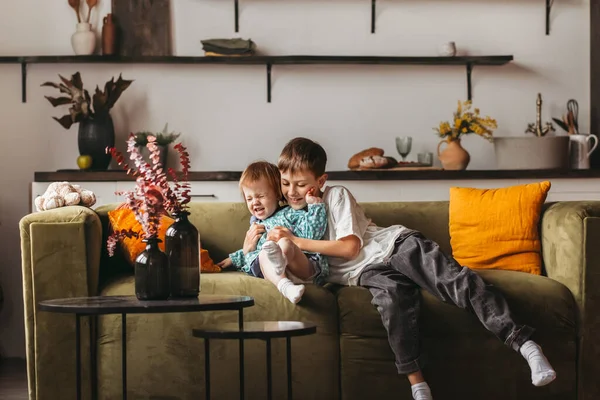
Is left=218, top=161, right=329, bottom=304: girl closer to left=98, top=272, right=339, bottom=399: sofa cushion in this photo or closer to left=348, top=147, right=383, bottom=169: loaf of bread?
left=98, top=272, right=339, bottom=399: sofa cushion

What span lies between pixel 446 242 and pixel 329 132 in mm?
1536

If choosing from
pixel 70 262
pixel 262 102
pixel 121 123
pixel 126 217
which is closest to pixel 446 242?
pixel 126 217

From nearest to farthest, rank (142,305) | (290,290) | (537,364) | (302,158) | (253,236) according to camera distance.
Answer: (142,305) → (537,364) → (290,290) → (302,158) → (253,236)

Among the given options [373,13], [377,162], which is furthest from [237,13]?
[377,162]

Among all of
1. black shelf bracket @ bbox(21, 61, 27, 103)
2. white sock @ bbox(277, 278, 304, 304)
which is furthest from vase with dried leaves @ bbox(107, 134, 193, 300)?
black shelf bracket @ bbox(21, 61, 27, 103)

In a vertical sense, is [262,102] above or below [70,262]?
above

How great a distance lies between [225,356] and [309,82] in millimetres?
2306

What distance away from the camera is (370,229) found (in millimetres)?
3080

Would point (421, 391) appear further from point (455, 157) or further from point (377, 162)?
point (455, 157)

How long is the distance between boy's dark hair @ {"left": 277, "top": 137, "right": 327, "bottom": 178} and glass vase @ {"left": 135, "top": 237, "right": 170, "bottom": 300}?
0.83 metres

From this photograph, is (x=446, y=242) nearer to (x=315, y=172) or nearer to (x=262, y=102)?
(x=315, y=172)

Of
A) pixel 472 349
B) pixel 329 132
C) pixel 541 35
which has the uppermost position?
pixel 541 35

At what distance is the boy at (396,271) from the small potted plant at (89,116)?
5.70 ft

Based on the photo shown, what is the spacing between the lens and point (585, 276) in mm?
2803
